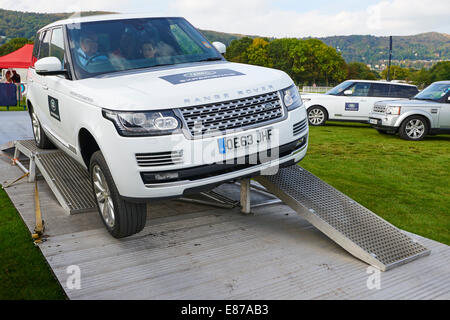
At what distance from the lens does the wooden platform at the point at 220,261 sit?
3.19 metres

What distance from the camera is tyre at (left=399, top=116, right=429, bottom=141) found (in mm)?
11258

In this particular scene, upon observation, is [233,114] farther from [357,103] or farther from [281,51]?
[281,51]

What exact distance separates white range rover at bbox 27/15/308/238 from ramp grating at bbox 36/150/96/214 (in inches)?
20.8

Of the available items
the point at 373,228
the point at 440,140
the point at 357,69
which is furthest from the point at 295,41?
the point at 373,228

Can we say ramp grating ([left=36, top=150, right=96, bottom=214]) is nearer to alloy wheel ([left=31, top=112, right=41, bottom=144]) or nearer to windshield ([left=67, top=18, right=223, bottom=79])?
alloy wheel ([left=31, top=112, right=41, bottom=144])

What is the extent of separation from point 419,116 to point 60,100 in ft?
31.3

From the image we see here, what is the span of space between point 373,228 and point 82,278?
2.56m

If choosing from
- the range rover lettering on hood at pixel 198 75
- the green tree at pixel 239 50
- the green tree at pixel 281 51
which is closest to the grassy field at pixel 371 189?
the range rover lettering on hood at pixel 198 75

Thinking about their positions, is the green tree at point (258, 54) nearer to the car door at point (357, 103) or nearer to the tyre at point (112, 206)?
the car door at point (357, 103)

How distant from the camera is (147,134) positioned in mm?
3336

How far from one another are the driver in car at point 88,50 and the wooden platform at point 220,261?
168 cm

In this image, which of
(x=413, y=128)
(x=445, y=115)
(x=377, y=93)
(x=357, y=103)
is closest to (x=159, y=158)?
(x=413, y=128)

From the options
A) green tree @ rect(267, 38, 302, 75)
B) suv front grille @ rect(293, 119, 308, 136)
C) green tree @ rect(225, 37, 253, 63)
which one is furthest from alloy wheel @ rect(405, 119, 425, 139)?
green tree @ rect(225, 37, 253, 63)

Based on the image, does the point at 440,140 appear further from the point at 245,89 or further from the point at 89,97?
the point at 89,97
